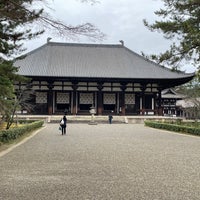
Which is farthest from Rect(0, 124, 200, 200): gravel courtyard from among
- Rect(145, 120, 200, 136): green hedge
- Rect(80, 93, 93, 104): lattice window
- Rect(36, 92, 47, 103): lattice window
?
Rect(80, 93, 93, 104): lattice window

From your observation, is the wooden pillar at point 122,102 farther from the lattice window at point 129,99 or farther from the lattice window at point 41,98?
the lattice window at point 41,98

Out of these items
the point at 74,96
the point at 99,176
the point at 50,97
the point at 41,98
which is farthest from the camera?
the point at 41,98

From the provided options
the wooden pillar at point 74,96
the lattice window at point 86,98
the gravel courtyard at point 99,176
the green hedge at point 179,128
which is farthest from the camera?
the lattice window at point 86,98

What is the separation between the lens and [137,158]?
403 inches

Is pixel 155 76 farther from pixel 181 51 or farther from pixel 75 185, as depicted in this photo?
pixel 75 185

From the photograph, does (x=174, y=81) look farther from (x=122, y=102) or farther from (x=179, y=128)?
(x=179, y=128)

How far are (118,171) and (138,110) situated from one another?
32678mm

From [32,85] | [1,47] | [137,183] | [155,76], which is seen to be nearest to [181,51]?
[1,47]

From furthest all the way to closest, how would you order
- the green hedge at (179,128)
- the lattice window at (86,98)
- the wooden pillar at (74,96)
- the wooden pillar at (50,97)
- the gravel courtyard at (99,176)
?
the lattice window at (86,98)
the wooden pillar at (74,96)
the wooden pillar at (50,97)
the green hedge at (179,128)
the gravel courtyard at (99,176)

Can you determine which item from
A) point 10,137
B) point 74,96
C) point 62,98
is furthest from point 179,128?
point 62,98

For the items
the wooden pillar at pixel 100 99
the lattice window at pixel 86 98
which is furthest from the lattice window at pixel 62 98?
the wooden pillar at pixel 100 99

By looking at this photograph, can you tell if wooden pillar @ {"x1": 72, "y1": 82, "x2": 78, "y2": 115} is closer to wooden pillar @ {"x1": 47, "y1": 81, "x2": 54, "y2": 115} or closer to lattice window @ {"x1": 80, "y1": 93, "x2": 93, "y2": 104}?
lattice window @ {"x1": 80, "y1": 93, "x2": 93, "y2": 104}

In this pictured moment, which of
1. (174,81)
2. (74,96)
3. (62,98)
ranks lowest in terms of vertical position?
(62,98)

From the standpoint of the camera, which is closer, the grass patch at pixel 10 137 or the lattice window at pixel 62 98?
the grass patch at pixel 10 137
